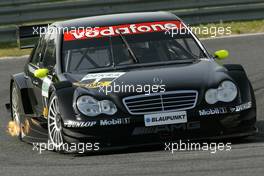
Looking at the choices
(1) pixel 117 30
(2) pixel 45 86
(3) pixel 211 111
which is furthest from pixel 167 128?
(1) pixel 117 30

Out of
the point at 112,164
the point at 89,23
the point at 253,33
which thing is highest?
the point at 89,23

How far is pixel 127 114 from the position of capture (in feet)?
26.9

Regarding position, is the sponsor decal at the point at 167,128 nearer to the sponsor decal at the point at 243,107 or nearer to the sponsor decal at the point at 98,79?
the sponsor decal at the point at 243,107

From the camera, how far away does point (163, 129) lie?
821cm

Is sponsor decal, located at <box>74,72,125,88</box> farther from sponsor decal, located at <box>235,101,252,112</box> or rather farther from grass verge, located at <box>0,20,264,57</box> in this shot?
grass verge, located at <box>0,20,264,57</box>

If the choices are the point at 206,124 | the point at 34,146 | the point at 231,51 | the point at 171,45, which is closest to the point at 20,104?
the point at 34,146

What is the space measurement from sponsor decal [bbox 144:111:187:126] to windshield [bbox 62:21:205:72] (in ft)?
4.22

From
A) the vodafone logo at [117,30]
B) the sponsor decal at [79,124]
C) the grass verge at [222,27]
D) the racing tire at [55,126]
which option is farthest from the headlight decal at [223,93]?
the grass verge at [222,27]

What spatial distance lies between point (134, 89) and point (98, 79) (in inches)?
19.3

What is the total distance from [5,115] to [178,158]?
485cm

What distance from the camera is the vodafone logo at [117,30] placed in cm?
973

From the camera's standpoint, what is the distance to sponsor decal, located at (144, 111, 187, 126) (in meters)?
8.19

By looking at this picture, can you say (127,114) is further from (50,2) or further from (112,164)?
(50,2)

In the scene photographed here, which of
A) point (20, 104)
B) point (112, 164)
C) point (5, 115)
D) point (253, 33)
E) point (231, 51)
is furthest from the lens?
point (253, 33)
